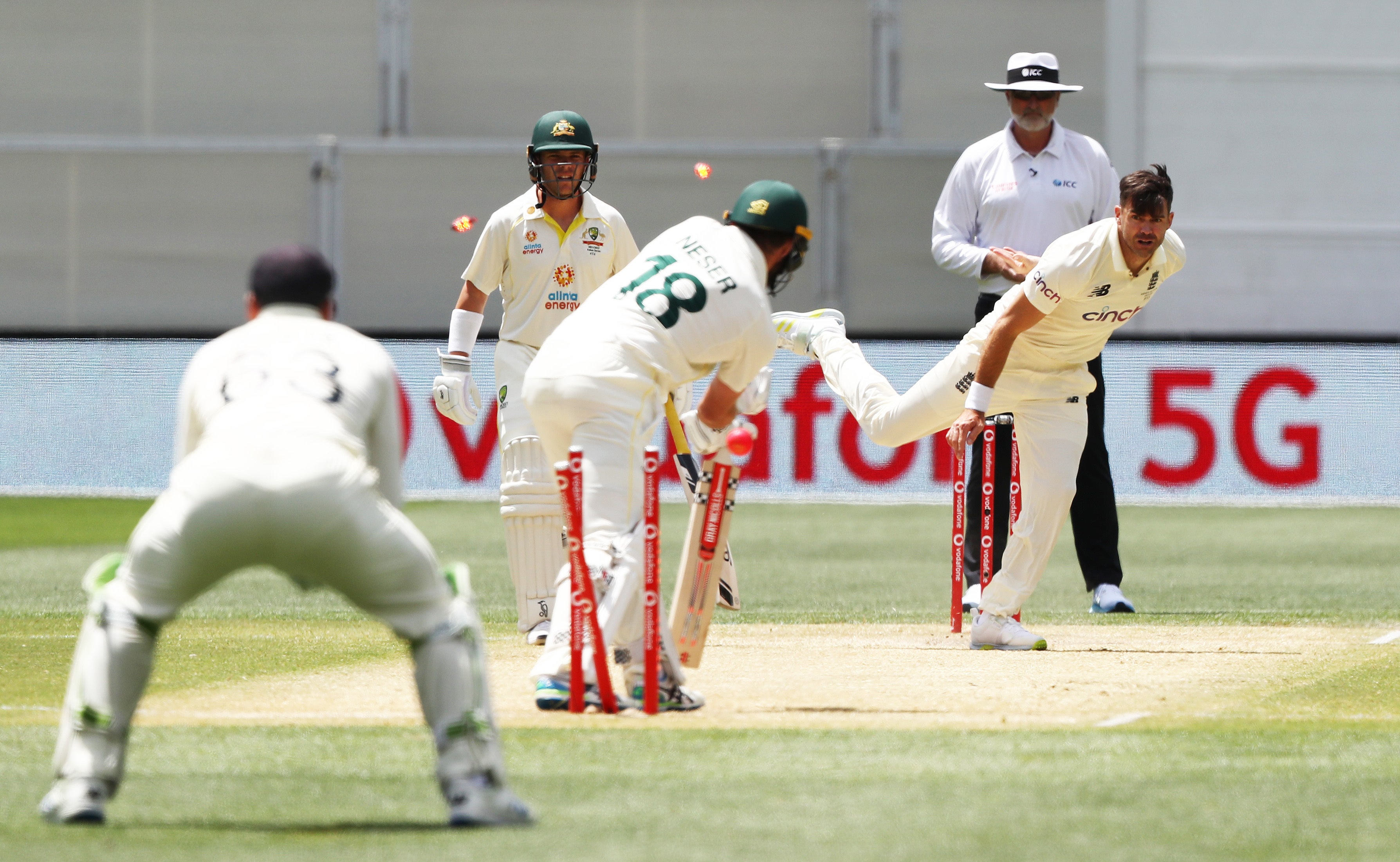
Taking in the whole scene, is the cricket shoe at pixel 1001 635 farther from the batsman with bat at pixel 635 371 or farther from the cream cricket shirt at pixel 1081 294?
the batsman with bat at pixel 635 371

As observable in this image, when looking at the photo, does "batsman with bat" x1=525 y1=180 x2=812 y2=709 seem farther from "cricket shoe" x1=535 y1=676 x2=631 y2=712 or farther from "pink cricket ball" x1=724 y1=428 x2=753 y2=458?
"pink cricket ball" x1=724 y1=428 x2=753 y2=458

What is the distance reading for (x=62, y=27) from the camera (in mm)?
22344

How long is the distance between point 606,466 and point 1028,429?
8.13ft

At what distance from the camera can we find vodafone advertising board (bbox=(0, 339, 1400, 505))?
16.0 m

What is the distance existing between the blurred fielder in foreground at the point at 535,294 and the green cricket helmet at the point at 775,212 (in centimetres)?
189

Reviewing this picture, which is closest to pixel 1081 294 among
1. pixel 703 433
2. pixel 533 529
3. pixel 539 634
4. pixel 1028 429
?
pixel 1028 429

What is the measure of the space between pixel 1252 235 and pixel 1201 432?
22.5ft

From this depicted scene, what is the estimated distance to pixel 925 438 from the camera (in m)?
16.2

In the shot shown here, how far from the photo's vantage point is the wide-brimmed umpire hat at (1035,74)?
30.7 feet

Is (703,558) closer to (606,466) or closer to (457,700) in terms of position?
(606,466)

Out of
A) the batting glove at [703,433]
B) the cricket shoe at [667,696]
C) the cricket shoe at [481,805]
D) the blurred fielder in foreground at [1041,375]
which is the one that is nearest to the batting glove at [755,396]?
the batting glove at [703,433]

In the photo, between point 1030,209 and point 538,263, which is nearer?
point 538,263

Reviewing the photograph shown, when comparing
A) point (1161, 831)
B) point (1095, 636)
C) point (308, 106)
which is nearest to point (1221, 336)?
point (1095, 636)

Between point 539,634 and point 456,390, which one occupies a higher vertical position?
point 456,390
